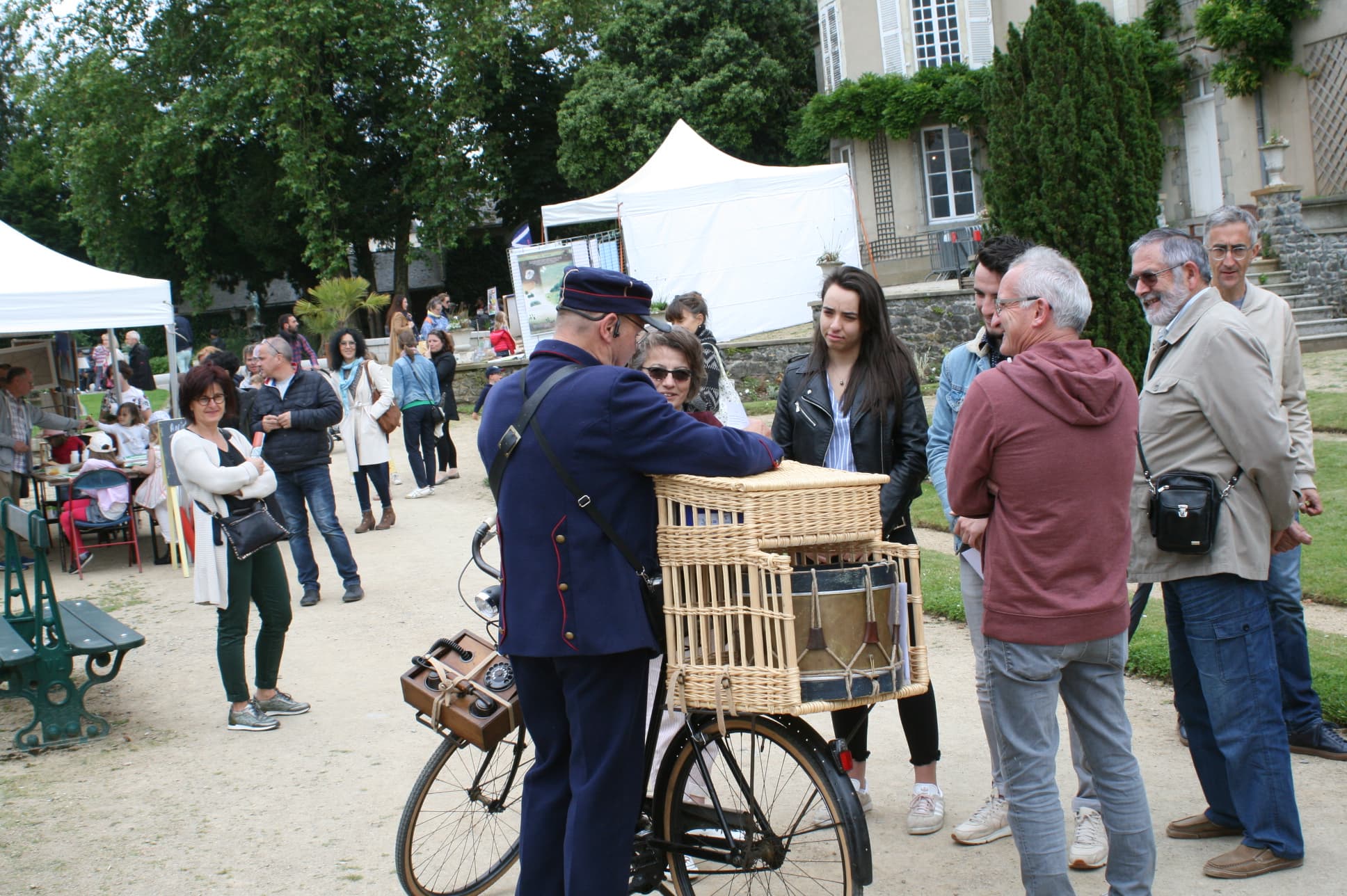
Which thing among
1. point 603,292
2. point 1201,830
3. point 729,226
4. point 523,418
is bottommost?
point 1201,830

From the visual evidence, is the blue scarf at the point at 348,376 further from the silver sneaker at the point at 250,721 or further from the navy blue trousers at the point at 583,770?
the navy blue trousers at the point at 583,770

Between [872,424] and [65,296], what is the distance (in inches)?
328

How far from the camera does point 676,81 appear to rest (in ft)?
99.7

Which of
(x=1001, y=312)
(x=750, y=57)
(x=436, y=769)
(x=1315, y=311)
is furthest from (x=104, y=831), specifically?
(x=750, y=57)

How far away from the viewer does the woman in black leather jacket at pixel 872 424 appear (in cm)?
410

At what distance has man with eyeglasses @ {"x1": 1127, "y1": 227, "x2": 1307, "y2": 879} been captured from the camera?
11.3 feet

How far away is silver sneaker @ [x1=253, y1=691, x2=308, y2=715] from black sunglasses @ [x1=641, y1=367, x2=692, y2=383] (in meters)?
3.07

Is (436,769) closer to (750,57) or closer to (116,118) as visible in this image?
(750,57)

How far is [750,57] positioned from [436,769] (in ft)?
96.6

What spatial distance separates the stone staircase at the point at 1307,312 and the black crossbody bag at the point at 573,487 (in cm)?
1490

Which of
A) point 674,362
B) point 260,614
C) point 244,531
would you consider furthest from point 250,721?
point 674,362

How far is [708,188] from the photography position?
21.0 m

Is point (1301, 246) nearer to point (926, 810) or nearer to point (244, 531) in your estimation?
point (926, 810)

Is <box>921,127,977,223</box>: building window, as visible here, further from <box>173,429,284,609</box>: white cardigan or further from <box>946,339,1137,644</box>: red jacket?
<box>946,339,1137,644</box>: red jacket
